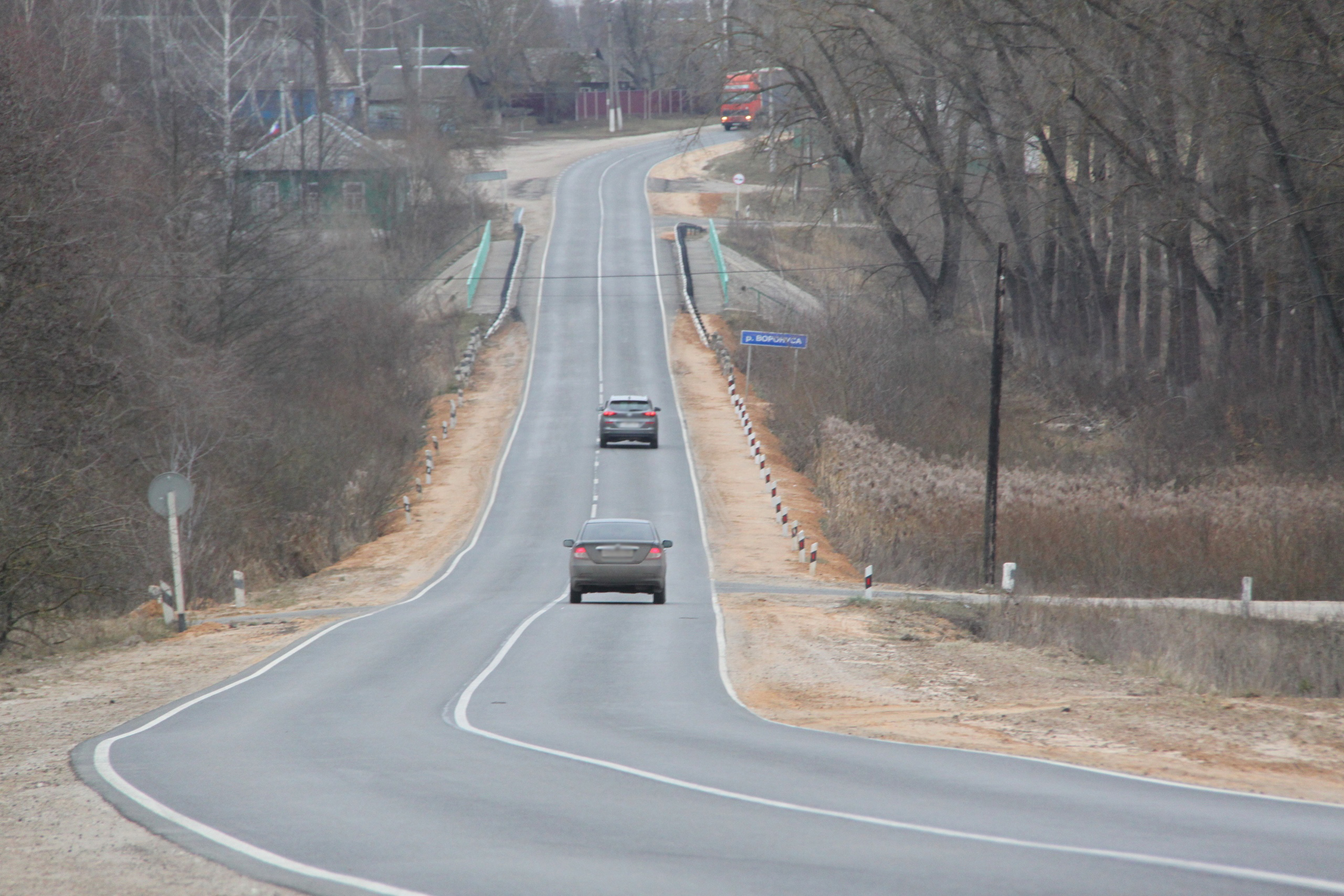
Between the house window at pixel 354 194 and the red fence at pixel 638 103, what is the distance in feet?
178

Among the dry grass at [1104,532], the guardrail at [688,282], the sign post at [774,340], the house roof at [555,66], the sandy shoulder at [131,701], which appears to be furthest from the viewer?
the house roof at [555,66]

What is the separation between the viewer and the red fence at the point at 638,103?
406 feet

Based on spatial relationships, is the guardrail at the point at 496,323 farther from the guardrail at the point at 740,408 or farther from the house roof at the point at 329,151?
the guardrail at the point at 740,408

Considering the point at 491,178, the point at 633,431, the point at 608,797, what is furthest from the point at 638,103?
the point at 608,797

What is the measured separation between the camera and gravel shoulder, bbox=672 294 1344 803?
11062 mm

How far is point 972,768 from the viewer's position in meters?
10.3

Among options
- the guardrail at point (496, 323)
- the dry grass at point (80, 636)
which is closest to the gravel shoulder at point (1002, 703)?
the dry grass at point (80, 636)

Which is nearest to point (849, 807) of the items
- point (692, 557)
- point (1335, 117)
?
point (692, 557)

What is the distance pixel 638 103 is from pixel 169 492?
111246 millimetres

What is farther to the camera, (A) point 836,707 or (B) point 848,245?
(B) point 848,245

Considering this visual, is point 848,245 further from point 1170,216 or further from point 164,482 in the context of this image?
point 164,482

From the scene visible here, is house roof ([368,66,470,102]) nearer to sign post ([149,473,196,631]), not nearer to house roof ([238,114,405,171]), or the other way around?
house roof ([238,114,405,171])

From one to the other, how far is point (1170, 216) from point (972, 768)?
31.5 meters

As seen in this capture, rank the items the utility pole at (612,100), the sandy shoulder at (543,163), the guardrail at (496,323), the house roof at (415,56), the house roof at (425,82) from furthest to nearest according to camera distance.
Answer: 1. the utility pole at (612,100)
2. the house roof at (415,56)
3. the house roof at (425,82)
4. the sandy shoulder at (543,163)
5. the guardrail at (496,323)
